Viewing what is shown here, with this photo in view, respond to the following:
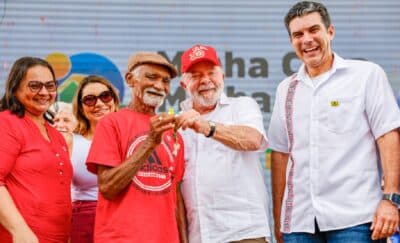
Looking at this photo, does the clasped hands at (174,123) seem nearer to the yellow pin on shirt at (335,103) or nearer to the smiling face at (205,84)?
the smiling face at (205,84)

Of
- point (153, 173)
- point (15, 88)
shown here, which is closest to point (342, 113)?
point (153, 173)

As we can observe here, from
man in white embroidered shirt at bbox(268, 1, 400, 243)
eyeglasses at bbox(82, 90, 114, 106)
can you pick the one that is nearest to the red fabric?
eyeglasses at bbox(82, 90, 114, 106)

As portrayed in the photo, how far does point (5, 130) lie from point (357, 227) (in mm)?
1602

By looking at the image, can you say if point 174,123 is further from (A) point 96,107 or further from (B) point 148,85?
(A) point 96,107

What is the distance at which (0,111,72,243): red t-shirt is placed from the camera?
318 centimetres

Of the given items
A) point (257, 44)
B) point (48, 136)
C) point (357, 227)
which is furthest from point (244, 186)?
point (257, 44)

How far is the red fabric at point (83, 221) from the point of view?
382cm

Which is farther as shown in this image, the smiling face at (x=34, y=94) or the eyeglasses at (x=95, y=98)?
the eyeglasses at (x=95, y=98)

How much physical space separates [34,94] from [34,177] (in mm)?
394

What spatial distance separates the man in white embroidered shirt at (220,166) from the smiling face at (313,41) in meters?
0.43

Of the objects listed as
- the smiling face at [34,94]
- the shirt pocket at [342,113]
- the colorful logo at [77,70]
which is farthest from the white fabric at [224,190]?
the colorful logo at [77,70]

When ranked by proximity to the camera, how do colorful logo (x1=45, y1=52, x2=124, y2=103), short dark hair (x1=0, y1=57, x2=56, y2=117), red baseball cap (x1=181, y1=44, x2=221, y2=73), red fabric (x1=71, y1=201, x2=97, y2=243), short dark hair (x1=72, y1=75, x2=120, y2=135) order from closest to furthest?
1. short dark hair (x1=0, y1=57, x2=56, y2=117)
2. red baseball cap (x1=181, y1=44, x2=221, y2=73)
3. red fabric (x1=71, y1=201, x2=97, y2=243)
4. short dark hair (x1=72, y1=75, x2=120, y2=135)
5. colorful logo (x1=45, y1=52, x2=124, y2=103)

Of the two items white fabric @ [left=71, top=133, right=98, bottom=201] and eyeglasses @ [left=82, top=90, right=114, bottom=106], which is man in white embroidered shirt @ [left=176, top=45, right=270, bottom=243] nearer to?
white fabric @ [left=71, top=133, right=98, bottom=201]

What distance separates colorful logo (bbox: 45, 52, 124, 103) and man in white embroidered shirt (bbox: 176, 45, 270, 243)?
97.3 inches
